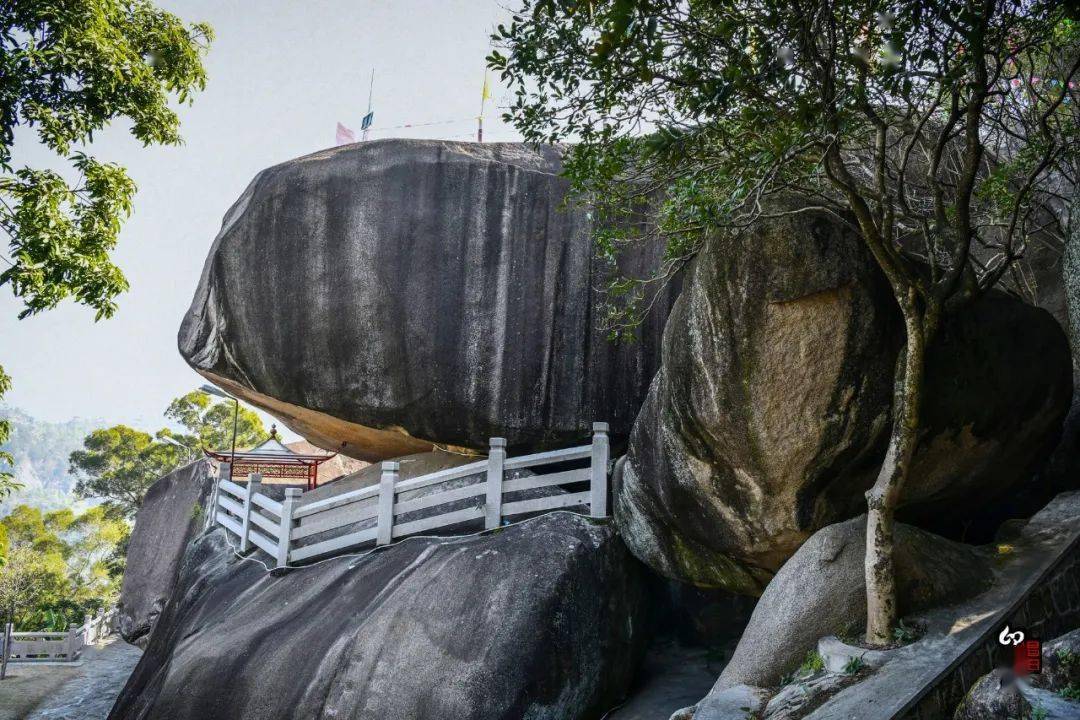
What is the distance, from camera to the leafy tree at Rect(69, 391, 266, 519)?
117 feet

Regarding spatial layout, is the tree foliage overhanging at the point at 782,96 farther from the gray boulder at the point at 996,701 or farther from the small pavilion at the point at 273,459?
the small pavilion at the point at 273,459

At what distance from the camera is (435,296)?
37.8ft

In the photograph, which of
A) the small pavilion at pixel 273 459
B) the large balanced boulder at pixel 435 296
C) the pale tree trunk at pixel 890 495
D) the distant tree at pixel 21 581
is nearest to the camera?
the pale tree trunk at pixel 890 495

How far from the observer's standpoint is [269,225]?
480 inches

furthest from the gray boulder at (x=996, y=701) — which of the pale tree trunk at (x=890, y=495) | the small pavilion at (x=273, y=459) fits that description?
the small pavilion at (x=273, y=459)

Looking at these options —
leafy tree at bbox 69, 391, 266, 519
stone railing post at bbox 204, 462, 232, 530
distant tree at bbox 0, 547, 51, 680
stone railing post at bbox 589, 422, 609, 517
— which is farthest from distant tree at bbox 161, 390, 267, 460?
stone railing post at bbox 589, 422, 609, 517

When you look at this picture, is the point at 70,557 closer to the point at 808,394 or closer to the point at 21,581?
the point at 21,581

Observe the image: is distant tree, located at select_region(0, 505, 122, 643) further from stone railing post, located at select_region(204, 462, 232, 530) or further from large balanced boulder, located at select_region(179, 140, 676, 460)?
large balanced boulder, located at select_region(179, 140, 676, 460)

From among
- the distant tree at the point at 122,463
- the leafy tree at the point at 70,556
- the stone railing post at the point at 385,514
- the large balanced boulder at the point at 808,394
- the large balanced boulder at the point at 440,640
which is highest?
the large balanced boulder at the point at 808,394

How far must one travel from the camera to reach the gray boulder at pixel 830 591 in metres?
6.31

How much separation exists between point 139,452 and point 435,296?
98.0ft

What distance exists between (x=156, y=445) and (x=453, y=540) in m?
31.3

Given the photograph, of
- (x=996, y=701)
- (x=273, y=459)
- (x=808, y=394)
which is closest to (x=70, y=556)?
(x=273, y=459)

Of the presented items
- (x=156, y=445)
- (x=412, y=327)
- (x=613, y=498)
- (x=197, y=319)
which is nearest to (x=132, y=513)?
(x=156, y=445)
